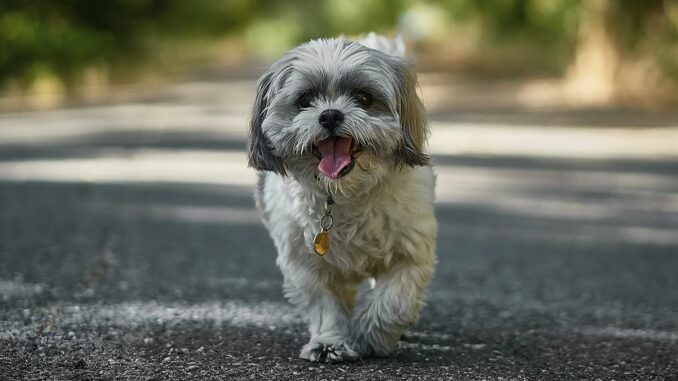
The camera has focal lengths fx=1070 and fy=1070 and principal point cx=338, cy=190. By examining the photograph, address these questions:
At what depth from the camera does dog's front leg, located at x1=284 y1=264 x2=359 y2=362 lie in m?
5.12

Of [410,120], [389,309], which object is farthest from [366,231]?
[410,120]

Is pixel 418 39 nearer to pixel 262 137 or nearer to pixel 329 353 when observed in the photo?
pixel 262 137

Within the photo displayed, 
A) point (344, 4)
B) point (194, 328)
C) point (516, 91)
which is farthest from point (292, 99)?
point (344, 4)

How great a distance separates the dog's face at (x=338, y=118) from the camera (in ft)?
15.9

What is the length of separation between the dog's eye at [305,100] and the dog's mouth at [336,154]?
0.20m

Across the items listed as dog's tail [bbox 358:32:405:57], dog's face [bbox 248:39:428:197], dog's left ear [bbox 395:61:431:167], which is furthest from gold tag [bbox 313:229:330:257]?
dog's tail [bbox 358:32:405:57]

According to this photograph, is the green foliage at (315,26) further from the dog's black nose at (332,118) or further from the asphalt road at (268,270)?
the dog's black nose at (332,118)

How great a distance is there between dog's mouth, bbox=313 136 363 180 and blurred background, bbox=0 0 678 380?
0.92 meters

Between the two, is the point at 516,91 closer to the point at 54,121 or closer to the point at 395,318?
the point at 54,121

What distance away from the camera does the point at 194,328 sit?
228 inches

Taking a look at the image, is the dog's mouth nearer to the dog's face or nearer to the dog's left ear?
the dog's face

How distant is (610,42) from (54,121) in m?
11.9

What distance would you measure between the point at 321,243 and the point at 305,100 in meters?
0.69

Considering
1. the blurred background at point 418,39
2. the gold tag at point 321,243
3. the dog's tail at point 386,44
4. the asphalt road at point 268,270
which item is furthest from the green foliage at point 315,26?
the gold tag at point 321,243
